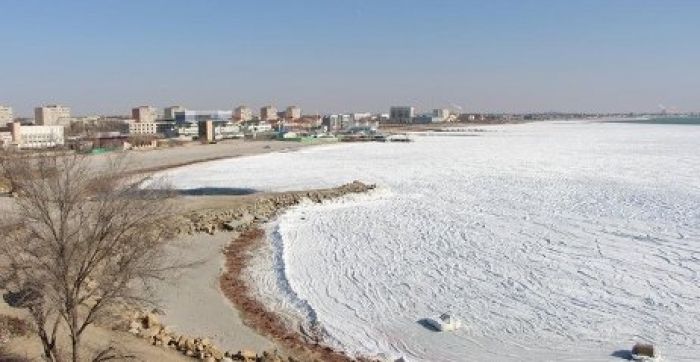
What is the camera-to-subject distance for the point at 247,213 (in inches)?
1040

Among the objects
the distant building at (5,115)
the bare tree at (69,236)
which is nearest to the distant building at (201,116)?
the distant building at (5,115)

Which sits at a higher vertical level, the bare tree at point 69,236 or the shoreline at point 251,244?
the bare tree at point 69,236

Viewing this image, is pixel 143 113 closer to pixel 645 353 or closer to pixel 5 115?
pixel 5 115

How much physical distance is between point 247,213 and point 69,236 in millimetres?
19033

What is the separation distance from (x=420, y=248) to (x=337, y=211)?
8736 millimetres

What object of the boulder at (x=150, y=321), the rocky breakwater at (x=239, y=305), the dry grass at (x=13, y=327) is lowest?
the rocky breakwater at (x=239, y=305)

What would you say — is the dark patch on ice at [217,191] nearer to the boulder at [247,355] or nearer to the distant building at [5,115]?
the boulder at [247,355]

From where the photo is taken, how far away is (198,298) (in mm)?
14844

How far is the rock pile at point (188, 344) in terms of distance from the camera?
35.6 ft

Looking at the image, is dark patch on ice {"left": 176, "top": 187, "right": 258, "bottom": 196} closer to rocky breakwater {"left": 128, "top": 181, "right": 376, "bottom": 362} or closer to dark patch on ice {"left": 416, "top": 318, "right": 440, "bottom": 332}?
rocky breakwater {"left": 128, "top": 181, "right": 376, "bottom": 362}

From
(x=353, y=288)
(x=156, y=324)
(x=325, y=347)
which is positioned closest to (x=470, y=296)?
(x=353, y=288)

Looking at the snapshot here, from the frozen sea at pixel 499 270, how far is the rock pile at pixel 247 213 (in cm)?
100

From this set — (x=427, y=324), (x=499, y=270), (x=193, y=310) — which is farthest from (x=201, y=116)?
(x=427, y=324)

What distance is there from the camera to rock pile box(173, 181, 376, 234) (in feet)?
75.5
